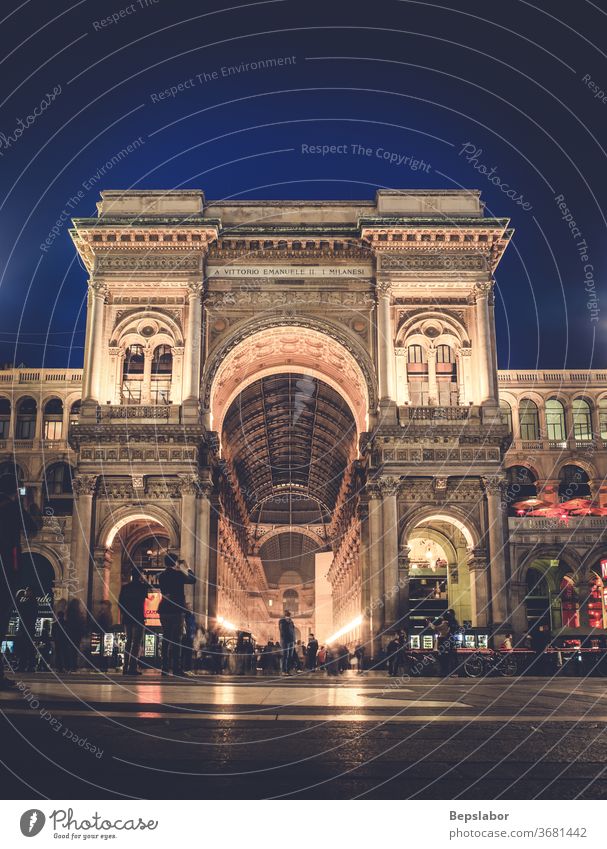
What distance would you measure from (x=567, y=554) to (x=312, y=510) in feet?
140

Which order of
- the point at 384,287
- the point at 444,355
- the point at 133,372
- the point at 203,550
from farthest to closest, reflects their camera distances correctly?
the point at 444,355 < the point at 133,372 < the point at 384,287 < the point at 203,550

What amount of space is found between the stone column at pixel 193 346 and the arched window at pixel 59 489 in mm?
19165

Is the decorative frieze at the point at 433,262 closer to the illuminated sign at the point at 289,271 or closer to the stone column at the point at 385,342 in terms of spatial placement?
the stone column at the point at 385,342

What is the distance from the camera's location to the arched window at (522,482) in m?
55.4

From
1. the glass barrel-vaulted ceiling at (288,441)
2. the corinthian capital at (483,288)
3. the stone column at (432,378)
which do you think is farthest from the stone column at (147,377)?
the corinthian capital at (483,288)

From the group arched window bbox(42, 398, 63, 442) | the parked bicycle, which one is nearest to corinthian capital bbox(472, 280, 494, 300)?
the parked bicycle

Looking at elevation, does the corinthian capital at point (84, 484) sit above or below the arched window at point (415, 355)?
below

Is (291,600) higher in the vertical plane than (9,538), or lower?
higher

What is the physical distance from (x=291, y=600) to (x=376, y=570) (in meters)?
82.6

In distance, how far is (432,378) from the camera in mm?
41062

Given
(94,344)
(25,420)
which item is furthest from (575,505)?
(25,420)

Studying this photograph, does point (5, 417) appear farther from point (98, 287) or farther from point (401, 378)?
point (401, 378)
